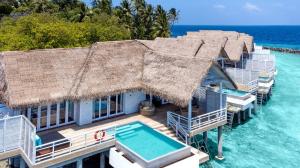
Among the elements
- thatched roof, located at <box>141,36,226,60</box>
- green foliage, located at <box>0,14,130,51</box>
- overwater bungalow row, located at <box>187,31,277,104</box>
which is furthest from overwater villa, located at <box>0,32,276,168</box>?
green foliage, located at <box>0,14,130,51</box>

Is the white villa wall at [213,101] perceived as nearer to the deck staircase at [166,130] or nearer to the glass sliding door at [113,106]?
the deck staircase at [166,130]

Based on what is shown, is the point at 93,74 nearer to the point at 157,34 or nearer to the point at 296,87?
the point at 296,87

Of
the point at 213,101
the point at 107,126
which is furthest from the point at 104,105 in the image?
the point at 213,101

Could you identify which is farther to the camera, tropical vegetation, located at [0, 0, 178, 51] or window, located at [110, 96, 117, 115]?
tropical vegetation, located at [0, 0, 178, 51]

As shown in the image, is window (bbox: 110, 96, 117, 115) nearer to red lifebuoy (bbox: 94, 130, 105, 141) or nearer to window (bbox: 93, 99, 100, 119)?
window (bbox: 93, 99, 100, 119)

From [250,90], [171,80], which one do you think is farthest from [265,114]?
[171,80]

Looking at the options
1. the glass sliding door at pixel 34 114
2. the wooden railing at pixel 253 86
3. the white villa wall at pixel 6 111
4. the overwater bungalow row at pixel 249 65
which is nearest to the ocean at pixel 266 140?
the overwater bungalow row at pixel 249 65

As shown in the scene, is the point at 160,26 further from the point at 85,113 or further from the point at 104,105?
the point at 85,113
